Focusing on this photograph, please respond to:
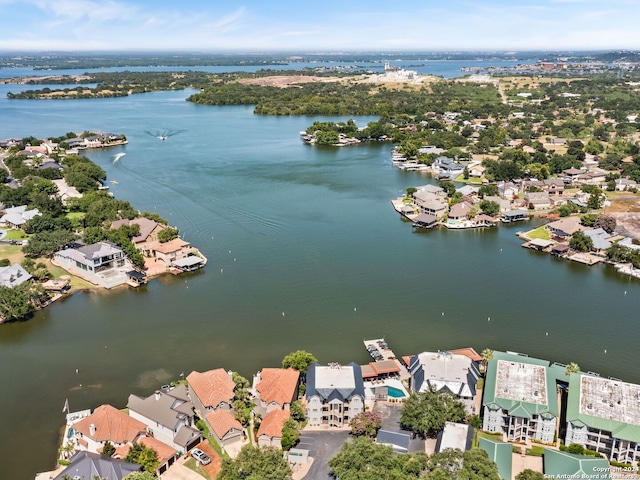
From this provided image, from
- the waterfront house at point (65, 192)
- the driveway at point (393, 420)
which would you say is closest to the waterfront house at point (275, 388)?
the driveway at point (393, 420)

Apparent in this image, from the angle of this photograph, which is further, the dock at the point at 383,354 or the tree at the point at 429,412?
the dock at the point at 383,354

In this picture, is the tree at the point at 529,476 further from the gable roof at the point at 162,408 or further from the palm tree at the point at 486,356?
the gable roof at the point at 162,408

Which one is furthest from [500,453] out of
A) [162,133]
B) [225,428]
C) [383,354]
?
[162,133]

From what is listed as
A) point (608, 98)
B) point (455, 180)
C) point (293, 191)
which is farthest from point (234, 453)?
point (608, 98)

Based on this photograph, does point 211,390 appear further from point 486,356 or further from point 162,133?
point 162,133

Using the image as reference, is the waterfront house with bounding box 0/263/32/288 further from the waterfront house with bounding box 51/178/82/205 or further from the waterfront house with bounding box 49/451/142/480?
the waterfront house with bounding box 49/451/142/480

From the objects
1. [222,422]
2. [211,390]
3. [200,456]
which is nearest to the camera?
[200,456]
